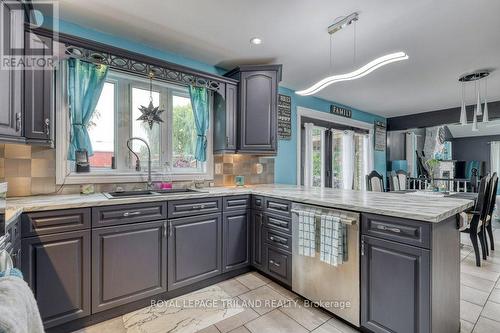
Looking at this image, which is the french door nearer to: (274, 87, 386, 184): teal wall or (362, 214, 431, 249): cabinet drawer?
(274, 87, 386, 184): teal wall

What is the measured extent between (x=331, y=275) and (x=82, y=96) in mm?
2683

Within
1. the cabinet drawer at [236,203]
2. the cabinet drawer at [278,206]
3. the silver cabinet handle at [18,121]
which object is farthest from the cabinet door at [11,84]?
the cabinet drawer at [278,206]

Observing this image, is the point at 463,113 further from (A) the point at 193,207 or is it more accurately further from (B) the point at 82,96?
(B) the point at 82,96

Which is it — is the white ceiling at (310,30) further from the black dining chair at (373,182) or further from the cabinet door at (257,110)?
the black dining chair at (373,182)

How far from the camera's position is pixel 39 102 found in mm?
1848

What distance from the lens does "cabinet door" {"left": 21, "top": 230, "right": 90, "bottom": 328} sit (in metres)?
1.60

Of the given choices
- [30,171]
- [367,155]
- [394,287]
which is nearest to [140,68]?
[30,171]

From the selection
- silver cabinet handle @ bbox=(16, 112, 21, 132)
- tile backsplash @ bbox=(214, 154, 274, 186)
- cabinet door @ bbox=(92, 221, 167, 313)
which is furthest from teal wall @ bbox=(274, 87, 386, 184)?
silver cabinet handle @ bbox=(16, 112, 21, 132)

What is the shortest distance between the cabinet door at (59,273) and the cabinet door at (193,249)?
2.12 feet

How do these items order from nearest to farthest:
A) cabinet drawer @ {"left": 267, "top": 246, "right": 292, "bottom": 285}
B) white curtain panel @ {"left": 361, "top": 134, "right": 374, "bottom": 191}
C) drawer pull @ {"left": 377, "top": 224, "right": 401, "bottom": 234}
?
drawer pull @ {"left": 377, "top": 224, "right": 401, "bottom": 234} → cabinet drawer @ {"left": 267, "top": 246, "right": 292, "bottom": 285} → white curtain panel @ {"left": 361, "top": 134, "right": 374, "bottom": 191}

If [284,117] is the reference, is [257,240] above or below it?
below

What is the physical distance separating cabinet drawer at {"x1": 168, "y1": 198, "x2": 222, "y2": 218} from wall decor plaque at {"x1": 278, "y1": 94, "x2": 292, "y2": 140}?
1.74 meters

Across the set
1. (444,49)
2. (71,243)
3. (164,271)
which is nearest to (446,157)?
(444,49)

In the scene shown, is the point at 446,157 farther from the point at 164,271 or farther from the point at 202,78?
the point at 164,271
